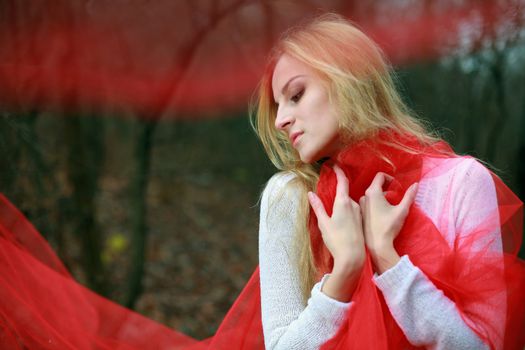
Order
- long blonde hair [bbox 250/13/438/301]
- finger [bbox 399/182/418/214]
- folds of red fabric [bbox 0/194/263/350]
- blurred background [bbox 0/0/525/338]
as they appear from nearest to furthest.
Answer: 1. finger [bbox 399/182/418/214]
2. long blonde hair [bbox 250/13/438/301]
3. folds of red fabric [bbox 0/194/263/350]
4. blurred background [bbox 0/0/525/338]

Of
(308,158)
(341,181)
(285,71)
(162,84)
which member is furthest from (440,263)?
(162,84)

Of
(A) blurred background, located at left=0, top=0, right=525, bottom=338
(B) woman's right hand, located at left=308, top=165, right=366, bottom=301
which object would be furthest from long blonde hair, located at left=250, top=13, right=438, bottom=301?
(A) blurred background, located at left=0, top=0, right=525, bottom=338

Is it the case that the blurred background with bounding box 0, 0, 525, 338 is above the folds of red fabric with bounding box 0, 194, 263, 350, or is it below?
below

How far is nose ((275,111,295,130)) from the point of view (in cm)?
183

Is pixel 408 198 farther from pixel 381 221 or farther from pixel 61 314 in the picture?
pixel 61 314

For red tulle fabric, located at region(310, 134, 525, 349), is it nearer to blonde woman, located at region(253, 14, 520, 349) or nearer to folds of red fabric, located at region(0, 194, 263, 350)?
blonde woman, located at region(253, 14, 520, 349)

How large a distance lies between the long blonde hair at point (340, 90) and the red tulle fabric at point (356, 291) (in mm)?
45

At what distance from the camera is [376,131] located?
1.83 metres

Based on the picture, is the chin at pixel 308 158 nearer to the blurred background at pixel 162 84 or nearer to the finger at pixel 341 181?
the finger at pixel 341 181

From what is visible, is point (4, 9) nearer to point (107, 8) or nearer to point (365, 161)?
point (107, 8)

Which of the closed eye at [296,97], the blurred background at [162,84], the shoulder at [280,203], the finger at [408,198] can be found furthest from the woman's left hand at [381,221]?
the blurred background at [162,84]

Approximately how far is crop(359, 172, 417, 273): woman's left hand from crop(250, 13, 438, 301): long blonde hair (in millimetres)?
171

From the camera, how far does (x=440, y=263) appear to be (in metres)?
1.62

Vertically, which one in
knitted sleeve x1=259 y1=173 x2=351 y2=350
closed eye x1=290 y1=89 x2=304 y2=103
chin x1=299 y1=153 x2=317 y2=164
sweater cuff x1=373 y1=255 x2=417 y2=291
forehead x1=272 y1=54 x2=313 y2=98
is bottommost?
knitted sleeve x1=259 y1=173 x2=351 y2=350
